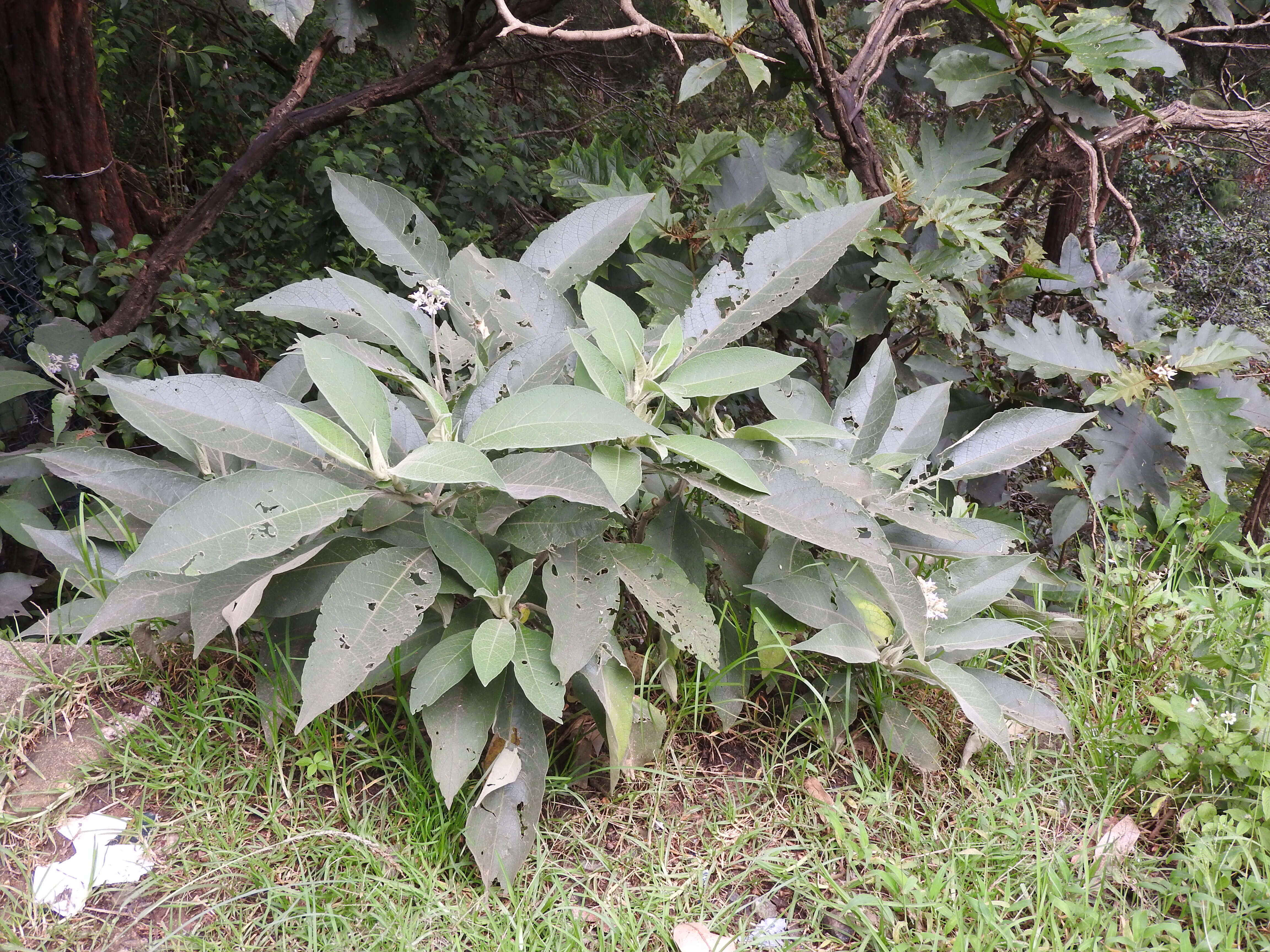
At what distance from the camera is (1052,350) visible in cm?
212

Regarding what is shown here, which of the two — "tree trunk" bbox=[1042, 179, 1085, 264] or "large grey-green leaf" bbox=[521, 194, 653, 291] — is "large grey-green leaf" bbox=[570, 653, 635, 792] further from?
"tree trunk" bbox=[1042, 179, 1085, 264]

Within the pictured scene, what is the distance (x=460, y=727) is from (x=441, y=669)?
0.11 metres

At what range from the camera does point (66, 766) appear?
1.43 meters

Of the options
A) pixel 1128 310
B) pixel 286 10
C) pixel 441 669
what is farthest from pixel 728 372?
pixel 1128 310

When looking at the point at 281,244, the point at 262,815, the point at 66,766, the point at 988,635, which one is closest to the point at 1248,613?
the point at 988,635

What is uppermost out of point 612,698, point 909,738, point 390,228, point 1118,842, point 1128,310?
point 390,228

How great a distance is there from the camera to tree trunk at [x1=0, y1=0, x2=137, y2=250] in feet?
10.4

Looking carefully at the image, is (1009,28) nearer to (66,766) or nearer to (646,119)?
(66,766)

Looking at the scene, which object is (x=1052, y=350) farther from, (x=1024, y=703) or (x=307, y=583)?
(x=307, y=583)

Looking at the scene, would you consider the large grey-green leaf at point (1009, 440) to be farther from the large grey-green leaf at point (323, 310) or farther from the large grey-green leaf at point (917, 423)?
the large grey-green leaf at point (323, 310)

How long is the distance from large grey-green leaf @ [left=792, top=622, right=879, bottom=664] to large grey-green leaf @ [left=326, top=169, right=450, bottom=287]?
3.27ft

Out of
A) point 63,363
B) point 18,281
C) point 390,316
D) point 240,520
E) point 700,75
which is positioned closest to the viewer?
point 240,520

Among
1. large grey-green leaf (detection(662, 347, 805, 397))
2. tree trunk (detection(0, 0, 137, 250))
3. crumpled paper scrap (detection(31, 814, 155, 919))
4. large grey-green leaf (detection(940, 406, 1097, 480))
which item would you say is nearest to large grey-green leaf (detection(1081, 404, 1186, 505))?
large grey-green leaf (detection(940, 406, 1097, 480))

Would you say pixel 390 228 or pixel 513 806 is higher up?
pixel 390 228
